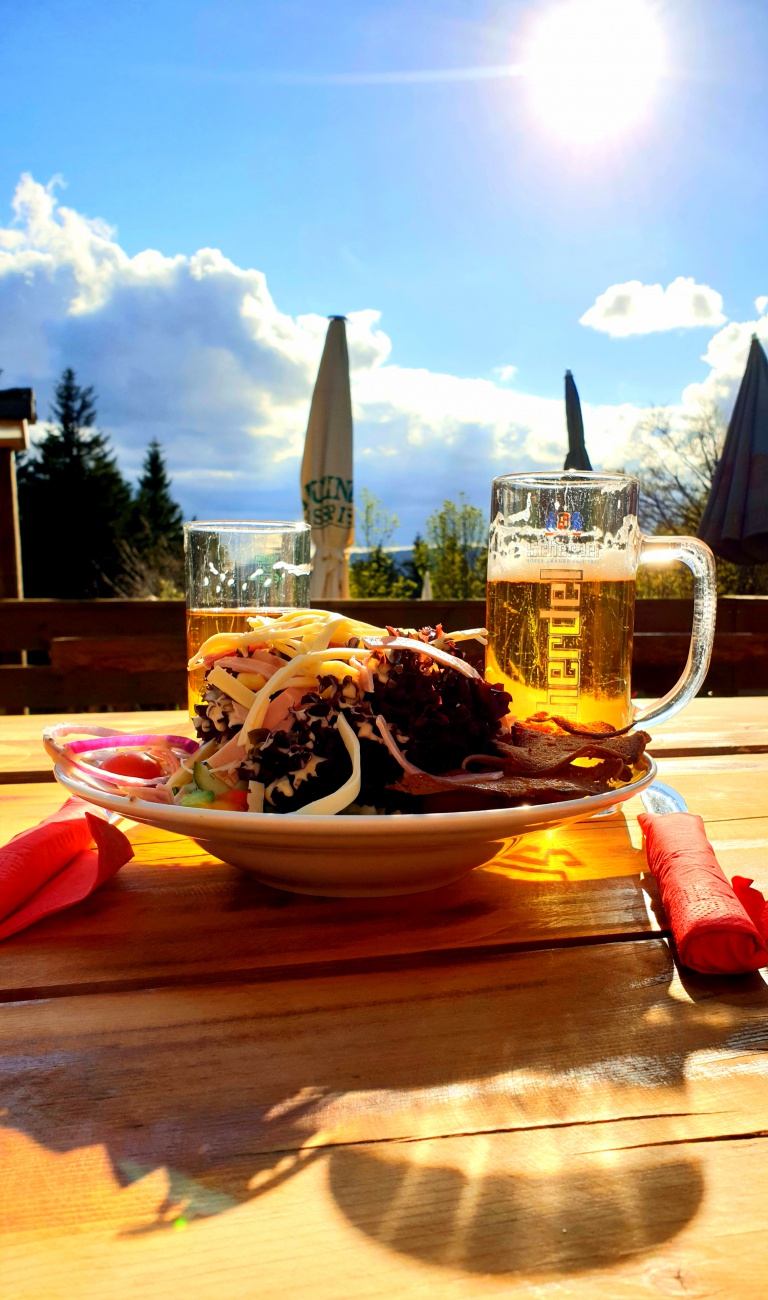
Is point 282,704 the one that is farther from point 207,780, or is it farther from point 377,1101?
point 377,1101

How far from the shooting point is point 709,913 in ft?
2.09

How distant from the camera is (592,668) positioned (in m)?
1.12

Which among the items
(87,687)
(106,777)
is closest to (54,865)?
(106,777)

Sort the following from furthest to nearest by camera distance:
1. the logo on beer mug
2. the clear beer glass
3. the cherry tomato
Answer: the clear beer glass
the logo on beer mug
the cherry tomato

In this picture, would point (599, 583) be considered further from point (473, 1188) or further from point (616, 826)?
point (473, 1188)

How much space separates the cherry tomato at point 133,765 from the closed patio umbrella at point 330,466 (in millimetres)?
4473

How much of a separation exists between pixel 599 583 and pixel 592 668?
0.11m

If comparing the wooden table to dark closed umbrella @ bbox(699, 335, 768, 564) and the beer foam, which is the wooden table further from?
dark closed umbrella @ bbox(699, 335, 768, 564)

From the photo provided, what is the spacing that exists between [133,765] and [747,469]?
596 centimetres

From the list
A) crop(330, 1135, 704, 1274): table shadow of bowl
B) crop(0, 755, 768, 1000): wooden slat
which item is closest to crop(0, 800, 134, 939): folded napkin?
crop(0, 755, 768, 1000): wooden slat

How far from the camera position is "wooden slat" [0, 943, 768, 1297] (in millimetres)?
369

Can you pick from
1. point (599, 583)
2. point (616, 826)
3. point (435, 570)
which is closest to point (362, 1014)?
point (616, 826)

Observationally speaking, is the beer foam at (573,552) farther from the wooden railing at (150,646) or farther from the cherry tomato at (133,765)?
the wooden railing at (150,646)

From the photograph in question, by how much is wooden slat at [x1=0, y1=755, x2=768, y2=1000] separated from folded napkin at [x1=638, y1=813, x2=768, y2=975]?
52mm
